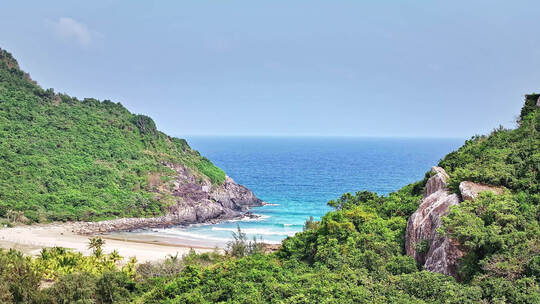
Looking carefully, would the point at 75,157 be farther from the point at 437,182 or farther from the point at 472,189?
the point at 472,189

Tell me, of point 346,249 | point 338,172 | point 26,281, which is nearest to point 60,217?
point 26,281

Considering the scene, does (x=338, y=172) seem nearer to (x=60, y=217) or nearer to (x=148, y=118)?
(x=148, y=118)

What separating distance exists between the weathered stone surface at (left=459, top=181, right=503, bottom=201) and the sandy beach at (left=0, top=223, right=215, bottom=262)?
34.2 m

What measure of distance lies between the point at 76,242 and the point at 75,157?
33.5 m

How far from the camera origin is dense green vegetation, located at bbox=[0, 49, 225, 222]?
67.9m

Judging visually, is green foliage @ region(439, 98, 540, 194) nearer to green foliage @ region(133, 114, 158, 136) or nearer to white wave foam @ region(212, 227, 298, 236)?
white wave foam @ region(212, 227, 298, 236)

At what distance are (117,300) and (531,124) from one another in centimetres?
3142

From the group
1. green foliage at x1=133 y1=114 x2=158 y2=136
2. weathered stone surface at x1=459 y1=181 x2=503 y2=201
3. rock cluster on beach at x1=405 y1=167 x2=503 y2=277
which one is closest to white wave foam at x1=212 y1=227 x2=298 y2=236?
rock cluster on beach at x1=405 y1=167 x2=503 y2=277

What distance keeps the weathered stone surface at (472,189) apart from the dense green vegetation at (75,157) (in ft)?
182

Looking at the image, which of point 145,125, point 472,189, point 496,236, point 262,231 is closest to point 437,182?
point 472,189

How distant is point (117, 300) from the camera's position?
2673 centimetres

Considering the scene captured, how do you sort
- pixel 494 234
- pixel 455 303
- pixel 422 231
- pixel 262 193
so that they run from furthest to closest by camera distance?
pixel 262 193 < pixel 422 231 < pixel 494 234 < pixel 455 303

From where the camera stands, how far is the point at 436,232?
886 inches

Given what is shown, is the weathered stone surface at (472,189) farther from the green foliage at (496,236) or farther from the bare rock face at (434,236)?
the green foliage at (496,236)
